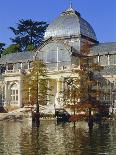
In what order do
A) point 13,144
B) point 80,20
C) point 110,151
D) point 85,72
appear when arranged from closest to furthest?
point 110,151, point 13,144, point 85,72, point 80,20

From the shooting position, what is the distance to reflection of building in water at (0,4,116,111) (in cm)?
7775

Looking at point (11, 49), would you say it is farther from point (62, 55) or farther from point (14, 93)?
point (62, 55)

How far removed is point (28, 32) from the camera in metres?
118

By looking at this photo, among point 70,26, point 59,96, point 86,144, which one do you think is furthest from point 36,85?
point 86,144

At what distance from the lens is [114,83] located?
245 feet

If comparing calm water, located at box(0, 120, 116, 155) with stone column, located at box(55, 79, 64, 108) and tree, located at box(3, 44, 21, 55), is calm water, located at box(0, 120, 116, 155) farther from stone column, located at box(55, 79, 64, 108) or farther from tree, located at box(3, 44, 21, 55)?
tree, located at box(3, 44, 21, 55)

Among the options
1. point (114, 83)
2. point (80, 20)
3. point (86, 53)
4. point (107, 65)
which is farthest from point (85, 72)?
point (80, 20)

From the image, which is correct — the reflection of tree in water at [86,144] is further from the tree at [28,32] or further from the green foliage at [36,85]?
the tree at [28,32]

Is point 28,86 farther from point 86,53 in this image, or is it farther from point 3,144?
point 3,144

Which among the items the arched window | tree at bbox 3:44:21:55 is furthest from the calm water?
tree at bbox 3:44:21:55

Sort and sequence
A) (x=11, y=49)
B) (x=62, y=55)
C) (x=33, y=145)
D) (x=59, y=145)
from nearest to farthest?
(x=33, y=145) < (x=59, y=145) < (x=62, y=55) < (x=11, y=49)

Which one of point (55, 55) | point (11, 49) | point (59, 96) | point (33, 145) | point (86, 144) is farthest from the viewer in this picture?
point (11, 49)

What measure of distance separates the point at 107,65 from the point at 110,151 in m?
53.9

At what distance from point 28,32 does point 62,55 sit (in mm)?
37591
